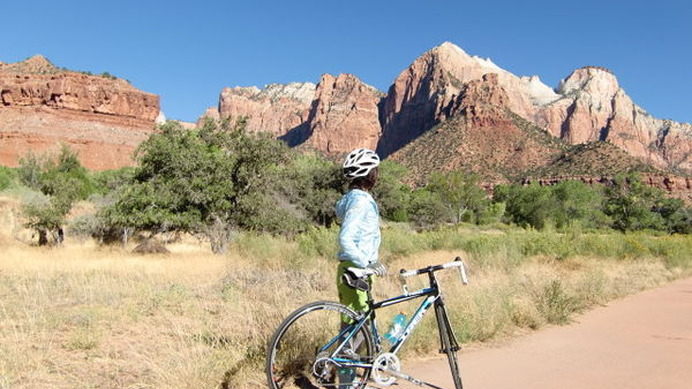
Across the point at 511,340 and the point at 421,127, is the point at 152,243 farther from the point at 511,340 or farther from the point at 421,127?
the point at 421,127

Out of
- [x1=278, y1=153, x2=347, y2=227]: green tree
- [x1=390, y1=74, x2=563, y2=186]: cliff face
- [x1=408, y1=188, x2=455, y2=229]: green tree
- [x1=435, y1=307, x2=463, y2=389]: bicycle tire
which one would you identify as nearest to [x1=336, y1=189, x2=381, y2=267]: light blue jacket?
[x1=435, y1=307, x2=463, y2=389]: bicycle tire

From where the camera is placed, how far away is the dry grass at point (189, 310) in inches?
162

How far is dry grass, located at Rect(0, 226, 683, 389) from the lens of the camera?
412 centimetres

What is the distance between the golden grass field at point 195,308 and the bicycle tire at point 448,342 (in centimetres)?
161

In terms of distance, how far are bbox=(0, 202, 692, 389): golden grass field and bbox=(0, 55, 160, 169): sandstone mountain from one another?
68.2 metres

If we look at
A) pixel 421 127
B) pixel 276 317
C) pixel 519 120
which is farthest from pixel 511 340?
pixel 421 127

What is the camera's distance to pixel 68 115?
78125mm

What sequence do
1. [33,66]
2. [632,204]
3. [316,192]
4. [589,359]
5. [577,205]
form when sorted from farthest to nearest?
[33,66] → [577,205] → [632,204] → [316,192] → [589,359]

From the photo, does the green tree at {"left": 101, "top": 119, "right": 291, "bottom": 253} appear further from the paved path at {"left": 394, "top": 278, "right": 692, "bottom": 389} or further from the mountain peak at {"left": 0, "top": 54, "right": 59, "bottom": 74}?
the mountain peak at {"left": 0, "top": 54, "right": 59, "bottom": 74}

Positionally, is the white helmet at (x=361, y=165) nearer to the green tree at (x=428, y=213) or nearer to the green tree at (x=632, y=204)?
the green tree at (x=632, y=204)

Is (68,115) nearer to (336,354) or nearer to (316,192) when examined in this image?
(316,192)

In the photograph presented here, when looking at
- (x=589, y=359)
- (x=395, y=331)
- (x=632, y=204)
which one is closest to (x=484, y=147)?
(x=632, y=204)

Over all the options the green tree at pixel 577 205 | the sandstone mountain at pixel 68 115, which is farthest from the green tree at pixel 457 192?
the sandstone mountain at pixel 68 115

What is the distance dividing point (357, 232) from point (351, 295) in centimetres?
55
